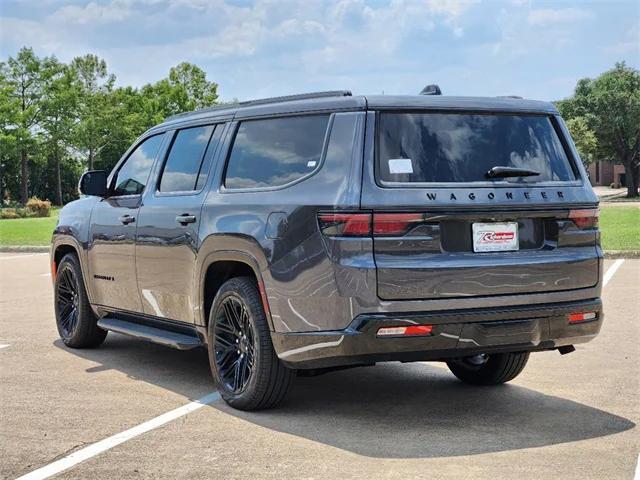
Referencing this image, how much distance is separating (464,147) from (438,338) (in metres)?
1.15

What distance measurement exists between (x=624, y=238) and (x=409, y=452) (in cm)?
1840

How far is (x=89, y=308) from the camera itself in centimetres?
841

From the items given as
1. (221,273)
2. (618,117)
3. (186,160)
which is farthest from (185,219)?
(618,117)

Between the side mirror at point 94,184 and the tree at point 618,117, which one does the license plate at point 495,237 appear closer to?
the side mirror at point 94,184

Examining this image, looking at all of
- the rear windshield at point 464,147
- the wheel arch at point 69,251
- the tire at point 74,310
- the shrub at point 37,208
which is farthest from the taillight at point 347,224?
the shrub at point 37,208

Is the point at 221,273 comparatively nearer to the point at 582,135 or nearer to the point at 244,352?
the point at 244,352

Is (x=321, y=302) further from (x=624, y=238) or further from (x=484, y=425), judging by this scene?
(x=624, y=238)

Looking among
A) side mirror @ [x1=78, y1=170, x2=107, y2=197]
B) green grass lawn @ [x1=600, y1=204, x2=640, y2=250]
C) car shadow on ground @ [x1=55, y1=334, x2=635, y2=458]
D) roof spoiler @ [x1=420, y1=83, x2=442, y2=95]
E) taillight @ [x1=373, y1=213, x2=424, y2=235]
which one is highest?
roof spoiler @ [x1=420, y1=83, x2=442, y2=95]

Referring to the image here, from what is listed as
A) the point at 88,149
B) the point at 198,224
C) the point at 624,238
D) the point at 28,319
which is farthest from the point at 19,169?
the point at 198,224

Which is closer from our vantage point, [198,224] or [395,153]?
Answer: [395,153]

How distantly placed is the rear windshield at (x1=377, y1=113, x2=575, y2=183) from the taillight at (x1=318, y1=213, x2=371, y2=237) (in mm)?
283

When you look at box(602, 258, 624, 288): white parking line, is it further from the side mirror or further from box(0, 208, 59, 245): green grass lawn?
box(0, 208, 59, 245): green grass lawn

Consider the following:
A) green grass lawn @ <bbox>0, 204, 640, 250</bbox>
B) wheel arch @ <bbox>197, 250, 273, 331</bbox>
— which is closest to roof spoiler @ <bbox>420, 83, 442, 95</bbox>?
wheel arch @ <bbox>197, 250, 273, 331</bbox>

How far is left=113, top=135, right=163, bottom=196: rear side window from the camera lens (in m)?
7.52
